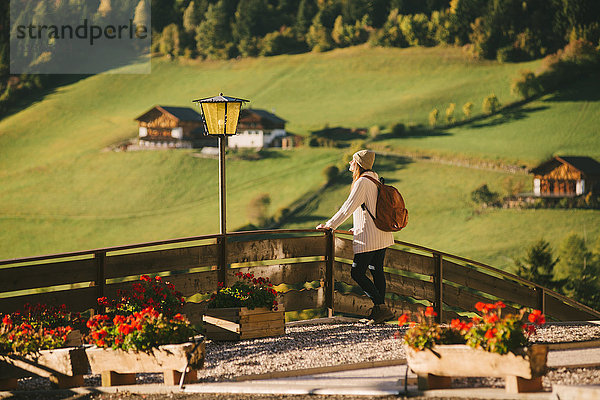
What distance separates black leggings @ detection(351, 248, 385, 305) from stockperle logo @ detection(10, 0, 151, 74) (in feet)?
135

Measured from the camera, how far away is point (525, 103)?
3903 cm

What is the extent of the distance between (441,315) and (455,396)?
4.32m

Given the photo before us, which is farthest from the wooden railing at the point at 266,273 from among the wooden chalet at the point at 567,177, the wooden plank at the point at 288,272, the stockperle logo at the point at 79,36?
the stockperle logo at the point at 79,36

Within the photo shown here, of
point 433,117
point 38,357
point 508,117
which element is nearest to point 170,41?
point 433,117

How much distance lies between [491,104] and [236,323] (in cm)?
3367

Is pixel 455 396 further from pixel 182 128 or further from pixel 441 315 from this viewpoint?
pixel 182 128

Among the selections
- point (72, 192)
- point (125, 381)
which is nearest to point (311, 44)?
point (72, 192)

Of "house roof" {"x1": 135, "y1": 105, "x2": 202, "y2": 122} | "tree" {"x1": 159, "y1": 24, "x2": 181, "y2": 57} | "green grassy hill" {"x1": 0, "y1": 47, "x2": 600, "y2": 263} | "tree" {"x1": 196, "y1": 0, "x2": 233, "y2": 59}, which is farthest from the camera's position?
"tree" {"x1": 159, "y1": 24, "x2": 181, "y2": 57}

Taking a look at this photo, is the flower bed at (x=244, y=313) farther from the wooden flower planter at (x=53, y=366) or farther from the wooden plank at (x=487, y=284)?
the wooden plank at (x=487, y=284)

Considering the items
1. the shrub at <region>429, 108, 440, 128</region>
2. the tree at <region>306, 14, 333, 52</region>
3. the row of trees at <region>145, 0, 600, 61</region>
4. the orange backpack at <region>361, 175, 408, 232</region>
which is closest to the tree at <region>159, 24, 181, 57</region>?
the row of trees at <region>145, 0, 600, 61</region>

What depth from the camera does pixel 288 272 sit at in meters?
9.40

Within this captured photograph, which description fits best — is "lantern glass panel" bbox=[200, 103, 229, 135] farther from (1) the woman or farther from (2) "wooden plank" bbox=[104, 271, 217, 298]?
(1) the woman

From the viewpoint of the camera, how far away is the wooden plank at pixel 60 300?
25.3ft

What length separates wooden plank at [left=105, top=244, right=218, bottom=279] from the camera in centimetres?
832
